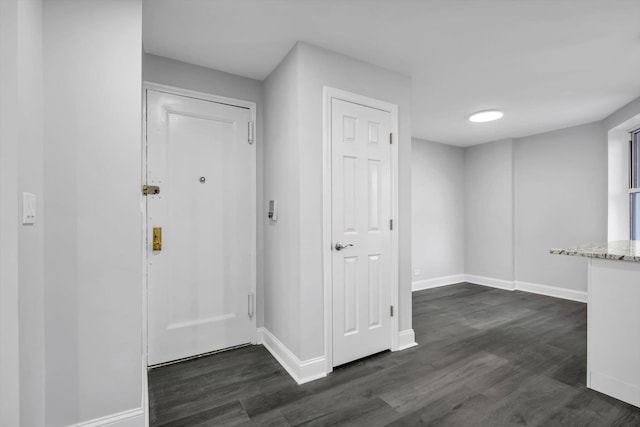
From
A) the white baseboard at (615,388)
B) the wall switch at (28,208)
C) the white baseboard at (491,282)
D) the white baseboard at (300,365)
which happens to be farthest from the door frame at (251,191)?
the white baseboard at (491,282)

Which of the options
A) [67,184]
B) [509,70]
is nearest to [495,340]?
[509,70]

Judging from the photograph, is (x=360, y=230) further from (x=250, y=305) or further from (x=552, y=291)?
(x=552, y=291)

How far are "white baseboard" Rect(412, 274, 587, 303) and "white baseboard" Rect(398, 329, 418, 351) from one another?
2.10 meters

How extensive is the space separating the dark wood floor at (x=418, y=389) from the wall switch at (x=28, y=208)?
1314mm

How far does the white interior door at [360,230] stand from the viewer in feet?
7.77

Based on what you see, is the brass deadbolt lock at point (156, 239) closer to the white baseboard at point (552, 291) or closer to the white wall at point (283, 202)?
the white wall at point (283, 202)

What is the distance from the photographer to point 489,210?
5.17 m

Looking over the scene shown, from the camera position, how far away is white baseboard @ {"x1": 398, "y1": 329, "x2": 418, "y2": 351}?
2.71 metres

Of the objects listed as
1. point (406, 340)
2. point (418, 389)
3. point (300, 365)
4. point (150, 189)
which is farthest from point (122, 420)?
point (406, 340)

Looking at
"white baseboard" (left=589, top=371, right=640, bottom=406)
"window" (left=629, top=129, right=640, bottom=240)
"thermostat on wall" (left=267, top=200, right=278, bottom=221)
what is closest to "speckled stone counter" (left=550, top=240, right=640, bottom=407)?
"white baseboard" (left=589, top=371, right=640, bottom=406)

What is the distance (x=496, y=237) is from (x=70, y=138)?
5564 mm

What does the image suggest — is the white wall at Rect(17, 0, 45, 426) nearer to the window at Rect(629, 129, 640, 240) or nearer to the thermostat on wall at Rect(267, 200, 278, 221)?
the thermostat on wall at Rect(267, 200, 278, 221)

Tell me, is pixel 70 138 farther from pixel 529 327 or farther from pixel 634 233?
pixel 634 233

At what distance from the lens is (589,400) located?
1.97m
